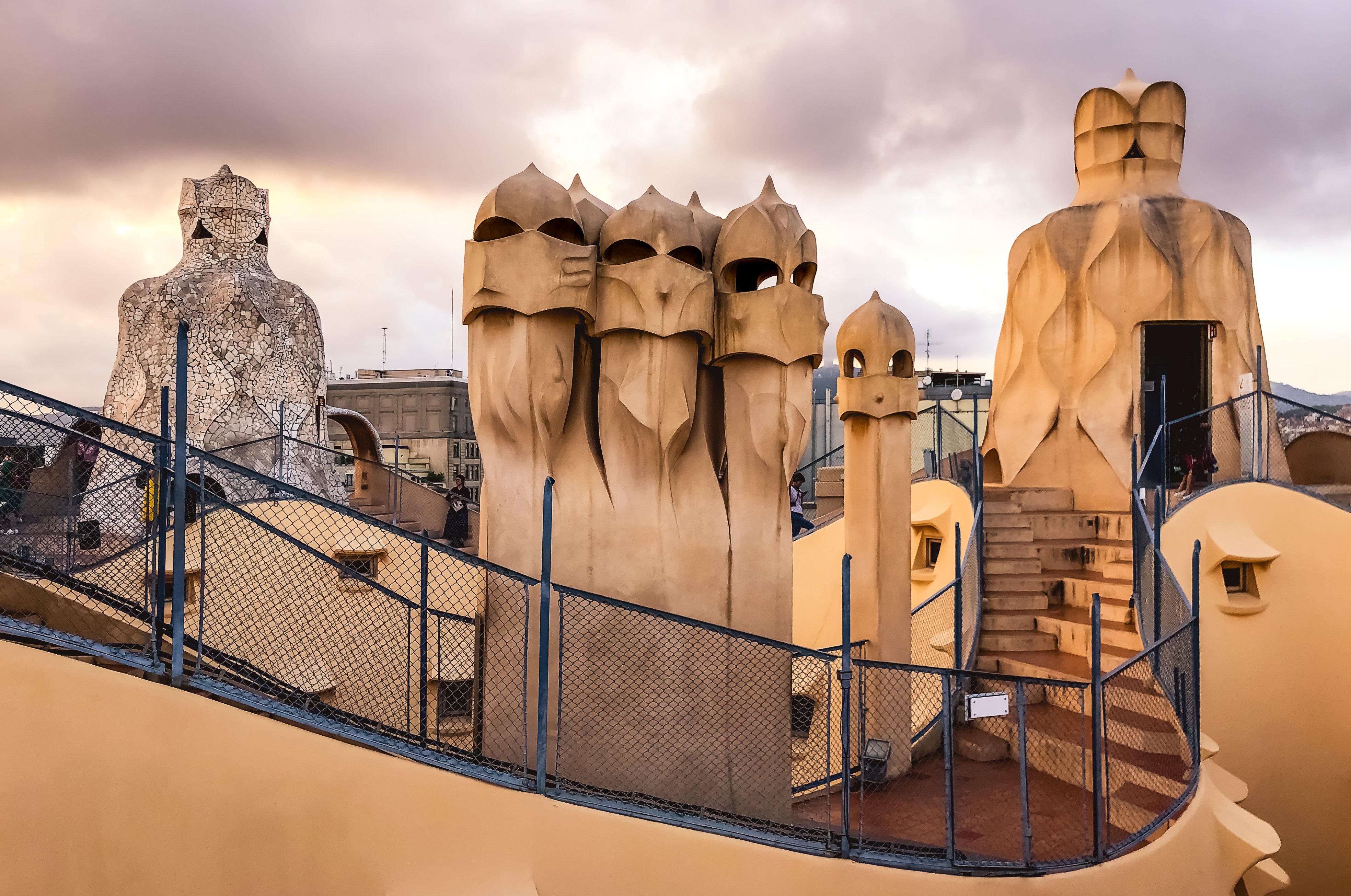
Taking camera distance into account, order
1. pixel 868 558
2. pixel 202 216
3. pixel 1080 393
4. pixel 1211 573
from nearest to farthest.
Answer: pixel 868 558 < pixel 1211 573 < pixel 1080 393 < pixel 202 216

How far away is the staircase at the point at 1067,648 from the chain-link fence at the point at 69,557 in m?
5.93

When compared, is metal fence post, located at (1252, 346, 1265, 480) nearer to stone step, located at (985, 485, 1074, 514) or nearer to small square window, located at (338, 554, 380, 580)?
stone step, located at (985, 485, 1074, 514)

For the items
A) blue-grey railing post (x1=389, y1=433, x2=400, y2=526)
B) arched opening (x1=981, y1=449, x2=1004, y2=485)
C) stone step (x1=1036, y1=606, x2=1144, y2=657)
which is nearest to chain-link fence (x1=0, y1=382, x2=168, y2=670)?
blue-grey railing post (x1=389, y1=433, x2=400, y2=526)

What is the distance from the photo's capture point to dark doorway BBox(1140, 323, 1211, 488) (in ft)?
45.1

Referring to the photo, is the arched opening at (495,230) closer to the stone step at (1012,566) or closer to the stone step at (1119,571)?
the stone step at (1012,566)

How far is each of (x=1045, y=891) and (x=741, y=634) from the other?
2.69 m

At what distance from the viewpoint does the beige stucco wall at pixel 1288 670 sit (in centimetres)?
1081

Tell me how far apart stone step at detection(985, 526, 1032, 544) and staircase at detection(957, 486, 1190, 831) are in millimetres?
14

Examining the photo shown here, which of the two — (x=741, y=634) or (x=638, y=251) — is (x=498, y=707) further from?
(x=638, y=251)

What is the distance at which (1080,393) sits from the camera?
46.1 feet

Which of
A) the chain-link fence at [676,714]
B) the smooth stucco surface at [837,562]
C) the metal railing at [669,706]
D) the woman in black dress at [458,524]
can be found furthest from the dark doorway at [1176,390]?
the woman in black dress at [458,524]

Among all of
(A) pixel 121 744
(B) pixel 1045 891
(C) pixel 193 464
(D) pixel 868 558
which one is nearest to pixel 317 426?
(C) pixel 193 464

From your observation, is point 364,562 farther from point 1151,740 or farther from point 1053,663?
point 1151,740

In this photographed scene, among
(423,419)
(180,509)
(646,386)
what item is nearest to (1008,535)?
(646,386)
